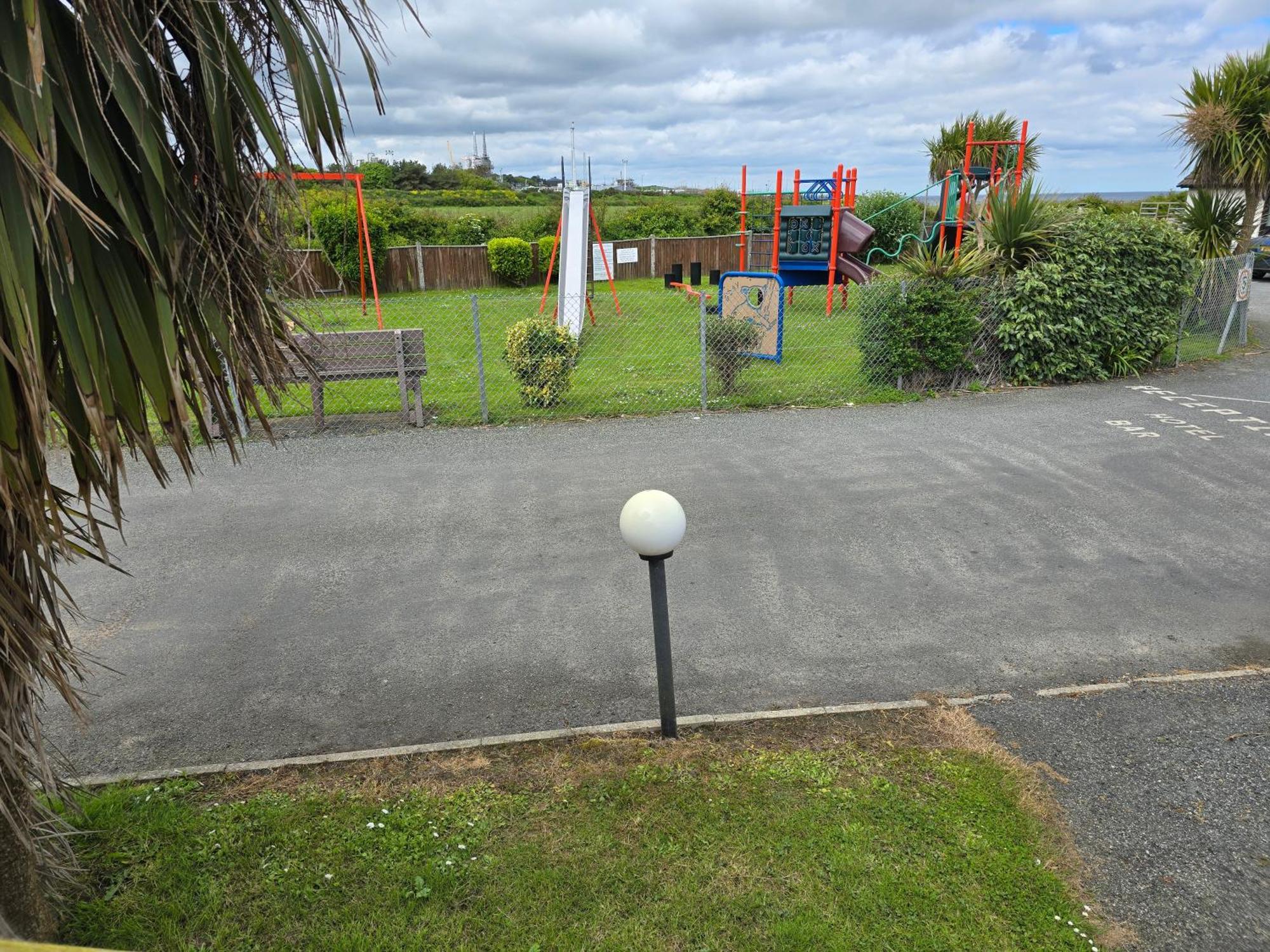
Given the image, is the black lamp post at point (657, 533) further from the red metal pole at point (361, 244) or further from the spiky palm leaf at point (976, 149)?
the spiky palm leaf at point (976, 149)

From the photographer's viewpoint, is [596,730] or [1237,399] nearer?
[596,730]

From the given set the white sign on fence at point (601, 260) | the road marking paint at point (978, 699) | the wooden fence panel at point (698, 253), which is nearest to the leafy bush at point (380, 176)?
the white sign on fence at point (601, 260)

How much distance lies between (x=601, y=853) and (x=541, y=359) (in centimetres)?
731

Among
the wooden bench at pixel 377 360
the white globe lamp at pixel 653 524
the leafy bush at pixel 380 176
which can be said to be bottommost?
the wooden bench at pixel 377 360

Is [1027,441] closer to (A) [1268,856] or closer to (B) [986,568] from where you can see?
(B) [986,568]

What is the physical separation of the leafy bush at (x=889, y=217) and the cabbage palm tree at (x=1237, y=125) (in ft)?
55.2

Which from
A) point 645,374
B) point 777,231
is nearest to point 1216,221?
point 777,231

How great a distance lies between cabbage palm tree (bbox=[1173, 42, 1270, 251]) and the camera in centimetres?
1348

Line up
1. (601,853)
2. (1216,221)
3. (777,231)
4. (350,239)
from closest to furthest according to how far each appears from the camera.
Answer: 1. (601,853)
2. (1216,221)
3. (777,231)
4. (350,239)

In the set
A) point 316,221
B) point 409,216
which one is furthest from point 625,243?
point 316,221

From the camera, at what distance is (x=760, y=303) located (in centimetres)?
1280

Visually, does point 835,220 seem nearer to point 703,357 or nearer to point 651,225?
point 703,357

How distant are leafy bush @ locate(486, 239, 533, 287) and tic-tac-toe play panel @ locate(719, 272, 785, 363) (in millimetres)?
14900

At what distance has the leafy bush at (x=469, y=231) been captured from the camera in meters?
29.4
